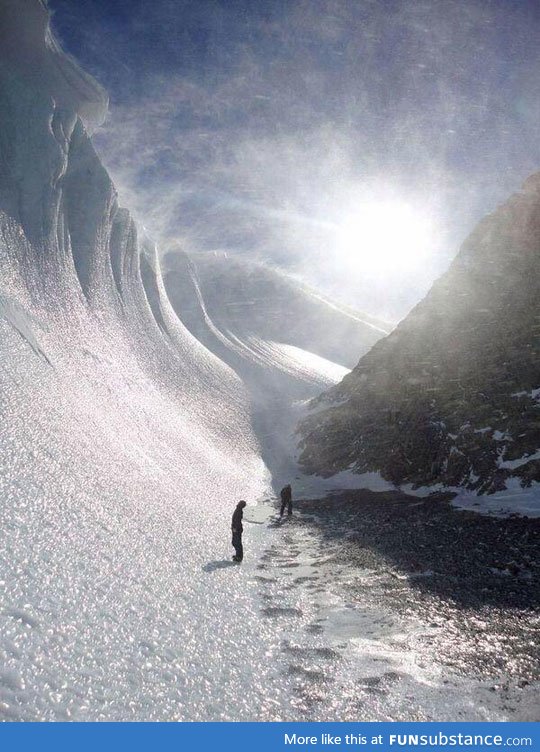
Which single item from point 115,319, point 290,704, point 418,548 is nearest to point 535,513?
point 418,548

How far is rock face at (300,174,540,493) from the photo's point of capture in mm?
30922

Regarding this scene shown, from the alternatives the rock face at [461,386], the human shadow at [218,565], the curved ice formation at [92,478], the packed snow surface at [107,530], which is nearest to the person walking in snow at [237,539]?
the human shadow at [218,565]

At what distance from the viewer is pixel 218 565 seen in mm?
14023

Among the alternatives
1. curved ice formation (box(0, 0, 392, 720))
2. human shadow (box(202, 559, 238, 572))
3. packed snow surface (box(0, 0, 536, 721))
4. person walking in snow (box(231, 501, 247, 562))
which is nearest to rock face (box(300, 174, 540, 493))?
curved ice formation (box(0, 0, 392, 720))

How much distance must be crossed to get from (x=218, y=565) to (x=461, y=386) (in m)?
31.1

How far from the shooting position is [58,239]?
3209cm

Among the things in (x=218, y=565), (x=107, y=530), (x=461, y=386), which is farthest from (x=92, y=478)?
(x=461, y=386)

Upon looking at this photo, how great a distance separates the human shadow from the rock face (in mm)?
18865

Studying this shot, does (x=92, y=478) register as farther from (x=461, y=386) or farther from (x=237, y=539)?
(x=461, y=386)

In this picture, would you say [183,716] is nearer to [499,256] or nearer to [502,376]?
[502,376]


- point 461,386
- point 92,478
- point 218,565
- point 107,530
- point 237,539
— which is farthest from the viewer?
point 461,386

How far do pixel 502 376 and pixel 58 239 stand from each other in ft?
121

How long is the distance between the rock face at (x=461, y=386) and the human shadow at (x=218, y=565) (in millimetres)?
18865

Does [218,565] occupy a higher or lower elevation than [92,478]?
lower
